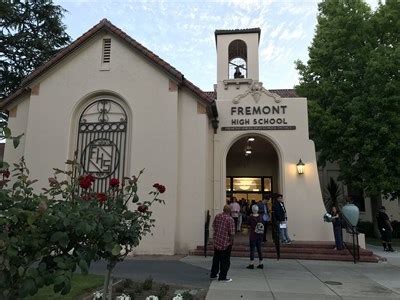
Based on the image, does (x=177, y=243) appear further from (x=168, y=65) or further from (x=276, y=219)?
(x=168, y=65)

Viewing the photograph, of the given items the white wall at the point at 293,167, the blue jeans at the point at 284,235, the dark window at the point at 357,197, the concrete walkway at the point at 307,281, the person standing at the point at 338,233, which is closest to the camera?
the concrete walkway at the point at 307,281

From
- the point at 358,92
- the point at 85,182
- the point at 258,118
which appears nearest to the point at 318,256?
the point at 258,118

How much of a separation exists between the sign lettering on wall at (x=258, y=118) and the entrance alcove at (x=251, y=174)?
4335 millimetres

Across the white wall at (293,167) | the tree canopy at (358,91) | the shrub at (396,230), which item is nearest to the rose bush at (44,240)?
the white wall at (293,167)

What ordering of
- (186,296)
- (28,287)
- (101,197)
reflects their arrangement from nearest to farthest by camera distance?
(28,287) → (101,197) → (186,296)

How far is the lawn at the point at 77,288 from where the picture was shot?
6.35 metres

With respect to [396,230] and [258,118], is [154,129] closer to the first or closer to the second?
[258,118]

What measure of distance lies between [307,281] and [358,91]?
13.0 metres

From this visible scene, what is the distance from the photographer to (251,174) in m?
19.2

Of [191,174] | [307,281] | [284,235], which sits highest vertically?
[191,174]

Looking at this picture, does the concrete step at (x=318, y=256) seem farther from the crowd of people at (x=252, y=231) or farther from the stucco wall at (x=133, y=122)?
the stucco wall at (x=133, y=122)

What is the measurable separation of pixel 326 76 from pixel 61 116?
46.6 feet

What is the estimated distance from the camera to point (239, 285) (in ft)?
25.1

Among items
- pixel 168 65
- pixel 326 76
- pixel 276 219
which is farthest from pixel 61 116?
pixel 326 76
